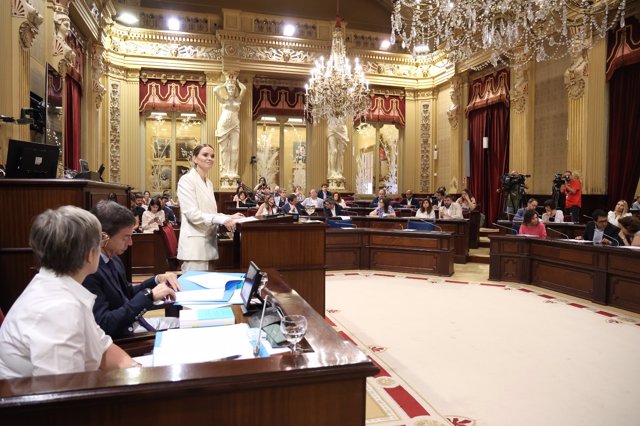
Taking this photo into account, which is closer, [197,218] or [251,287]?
[251,287]

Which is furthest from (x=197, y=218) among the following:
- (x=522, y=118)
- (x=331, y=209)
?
(x=522, y=118)

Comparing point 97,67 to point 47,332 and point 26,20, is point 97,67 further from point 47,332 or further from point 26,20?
point 47,332

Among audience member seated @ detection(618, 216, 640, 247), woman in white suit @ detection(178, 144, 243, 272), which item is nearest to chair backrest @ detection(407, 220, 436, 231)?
audience member seated @ detection(618, 216, 640, 247)

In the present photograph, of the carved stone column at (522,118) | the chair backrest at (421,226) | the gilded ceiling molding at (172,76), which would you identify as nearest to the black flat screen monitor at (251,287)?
the chair backrest at (421,226)

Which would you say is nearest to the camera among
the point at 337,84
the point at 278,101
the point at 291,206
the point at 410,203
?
the point at 291,206

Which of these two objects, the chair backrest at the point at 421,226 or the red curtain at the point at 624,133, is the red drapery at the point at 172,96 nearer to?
the chair backrest at the point at 421,226

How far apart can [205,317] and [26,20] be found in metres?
5.12

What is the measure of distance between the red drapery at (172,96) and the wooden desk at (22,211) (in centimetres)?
1023

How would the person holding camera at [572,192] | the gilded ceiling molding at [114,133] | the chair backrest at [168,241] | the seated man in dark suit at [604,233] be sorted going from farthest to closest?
the gilded ceiling molding at [114,133] < the person holding camera at [572,192] < the seated man in dark suit at [604,233] < the chair backrest at [168,241]

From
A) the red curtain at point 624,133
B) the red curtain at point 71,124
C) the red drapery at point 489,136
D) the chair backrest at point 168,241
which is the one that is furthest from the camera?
the red drapery at point 489,136

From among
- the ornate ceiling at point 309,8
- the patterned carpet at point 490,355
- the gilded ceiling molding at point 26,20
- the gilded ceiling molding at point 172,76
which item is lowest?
the patterned carpet at point 490,355

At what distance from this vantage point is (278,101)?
13109mm

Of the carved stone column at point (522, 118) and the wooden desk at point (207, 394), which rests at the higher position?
the carved stone column at point (522, 118)

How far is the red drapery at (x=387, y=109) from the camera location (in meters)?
13.7
